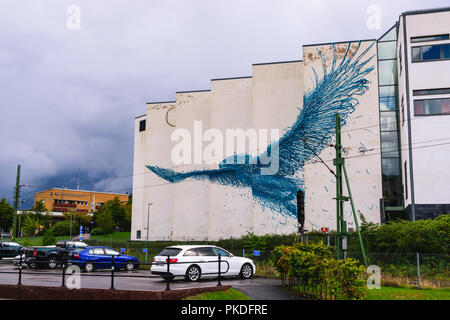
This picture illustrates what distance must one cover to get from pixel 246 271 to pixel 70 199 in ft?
394

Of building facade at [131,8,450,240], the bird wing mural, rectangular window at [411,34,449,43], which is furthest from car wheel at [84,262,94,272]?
rectangular window at [411,34,449,43]

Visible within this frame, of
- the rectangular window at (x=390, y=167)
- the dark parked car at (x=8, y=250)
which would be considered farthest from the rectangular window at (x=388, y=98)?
the dark parked car at (x=8, y=250)

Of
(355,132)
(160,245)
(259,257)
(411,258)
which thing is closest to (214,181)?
(160,245)

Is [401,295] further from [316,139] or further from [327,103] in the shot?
[327,103]

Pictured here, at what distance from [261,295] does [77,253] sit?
1435 cm

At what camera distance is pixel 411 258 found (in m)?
20.4

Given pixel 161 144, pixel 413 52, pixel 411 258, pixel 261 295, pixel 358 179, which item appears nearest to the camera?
pixel 261 295

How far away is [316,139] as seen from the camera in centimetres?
3891

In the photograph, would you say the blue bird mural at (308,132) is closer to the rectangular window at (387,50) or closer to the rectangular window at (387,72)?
the rectangular window at (387,72)

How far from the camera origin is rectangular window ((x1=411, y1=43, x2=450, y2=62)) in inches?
1289

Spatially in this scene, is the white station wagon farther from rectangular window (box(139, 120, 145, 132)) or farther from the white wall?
rectangular window (box(139, 120, 145, 132))

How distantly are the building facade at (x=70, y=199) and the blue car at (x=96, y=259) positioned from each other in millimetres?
98781

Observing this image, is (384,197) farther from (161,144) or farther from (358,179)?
(161,144)

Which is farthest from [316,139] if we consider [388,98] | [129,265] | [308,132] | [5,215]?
[5,215]
